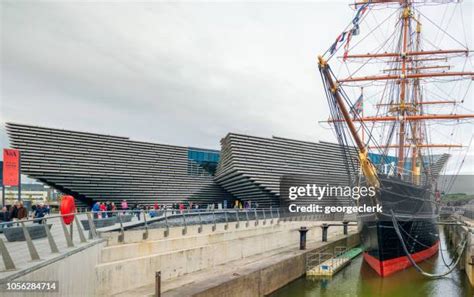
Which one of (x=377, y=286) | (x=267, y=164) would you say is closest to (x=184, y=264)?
(x=377, y=286)

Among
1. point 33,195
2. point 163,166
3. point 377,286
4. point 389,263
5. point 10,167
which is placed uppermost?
point 163,166

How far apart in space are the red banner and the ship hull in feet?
54.4

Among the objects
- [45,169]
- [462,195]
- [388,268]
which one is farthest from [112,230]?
[462,195]

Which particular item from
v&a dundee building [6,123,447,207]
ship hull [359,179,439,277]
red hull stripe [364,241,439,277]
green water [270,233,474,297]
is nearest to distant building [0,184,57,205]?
v&a dundee building [6,123,447,207]

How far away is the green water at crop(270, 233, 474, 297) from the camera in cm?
1788

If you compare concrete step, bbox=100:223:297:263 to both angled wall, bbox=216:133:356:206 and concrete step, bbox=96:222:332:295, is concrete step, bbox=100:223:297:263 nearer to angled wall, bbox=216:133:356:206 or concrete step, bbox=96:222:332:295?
concrete step, bbox=96:222:332:295

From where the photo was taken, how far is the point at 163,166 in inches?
1614

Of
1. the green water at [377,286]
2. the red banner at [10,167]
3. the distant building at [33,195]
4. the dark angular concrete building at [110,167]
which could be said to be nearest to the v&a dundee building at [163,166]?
the dark angular concrete building at [110,167]

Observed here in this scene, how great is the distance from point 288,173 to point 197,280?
98.7 ft

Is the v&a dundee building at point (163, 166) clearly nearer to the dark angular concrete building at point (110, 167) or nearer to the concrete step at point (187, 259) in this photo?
the dark angular concrete building at point (110, 167)

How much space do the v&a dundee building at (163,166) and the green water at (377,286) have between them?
54.4 feet

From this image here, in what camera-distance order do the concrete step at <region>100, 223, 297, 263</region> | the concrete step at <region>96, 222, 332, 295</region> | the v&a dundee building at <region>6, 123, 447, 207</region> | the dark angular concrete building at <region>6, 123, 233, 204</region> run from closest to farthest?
the concrete step at <region>96, 222, 332, 295</region>
the concrete step at <region>100, 223, 297, 263</region>
the dark angular concrete building at <region>6, 123, 233, 204</region>
the v&a dundee building at <region>6, 123, 447, 207</region>

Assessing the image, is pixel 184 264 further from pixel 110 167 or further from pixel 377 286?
pixel 110 167

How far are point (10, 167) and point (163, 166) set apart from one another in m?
24.1
